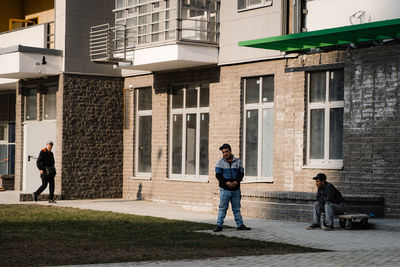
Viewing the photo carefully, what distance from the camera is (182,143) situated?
83.7ft

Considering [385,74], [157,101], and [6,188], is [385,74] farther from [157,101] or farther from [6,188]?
[6,188]

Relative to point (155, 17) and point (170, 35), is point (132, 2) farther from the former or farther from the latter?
point (170, 35)

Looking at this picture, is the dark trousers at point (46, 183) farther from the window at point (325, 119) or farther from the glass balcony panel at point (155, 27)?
the window at point (325, 119)

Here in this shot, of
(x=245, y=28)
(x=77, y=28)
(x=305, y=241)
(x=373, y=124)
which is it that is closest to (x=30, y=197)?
(x=77, y=28)

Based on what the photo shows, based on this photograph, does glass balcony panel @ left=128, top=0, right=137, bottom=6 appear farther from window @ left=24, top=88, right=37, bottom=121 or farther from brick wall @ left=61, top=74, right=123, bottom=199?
window @ left=24, top=88, right=37, bottom=121

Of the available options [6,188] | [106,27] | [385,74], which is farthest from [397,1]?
[6,188]

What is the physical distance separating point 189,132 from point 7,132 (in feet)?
37.7

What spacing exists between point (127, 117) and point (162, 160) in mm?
2508

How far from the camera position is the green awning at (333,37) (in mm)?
Answer: 17281

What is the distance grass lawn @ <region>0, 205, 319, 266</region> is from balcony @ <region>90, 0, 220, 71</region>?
5.99 meters

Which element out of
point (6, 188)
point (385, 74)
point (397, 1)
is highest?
point (397, 1)

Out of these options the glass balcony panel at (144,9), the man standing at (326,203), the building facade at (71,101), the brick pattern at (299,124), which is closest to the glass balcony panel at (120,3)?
the building facade at (71,101)

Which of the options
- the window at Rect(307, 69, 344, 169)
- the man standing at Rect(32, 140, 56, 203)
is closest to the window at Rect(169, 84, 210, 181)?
the man standing at Rect(32, 140, 56, 203)

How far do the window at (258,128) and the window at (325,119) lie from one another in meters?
1.55
